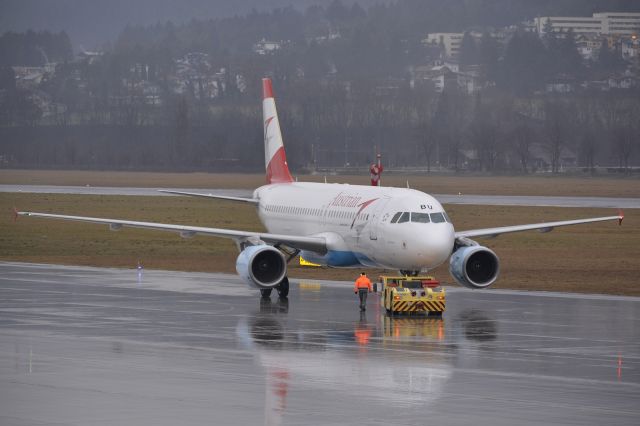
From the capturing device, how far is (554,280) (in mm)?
51156

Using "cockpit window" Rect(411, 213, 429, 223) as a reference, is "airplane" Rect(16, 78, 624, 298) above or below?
below

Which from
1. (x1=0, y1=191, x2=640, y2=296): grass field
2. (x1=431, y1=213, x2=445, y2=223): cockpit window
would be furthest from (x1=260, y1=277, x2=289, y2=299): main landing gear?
(x1=0, y1=191, x2=640, y2=296): grass field

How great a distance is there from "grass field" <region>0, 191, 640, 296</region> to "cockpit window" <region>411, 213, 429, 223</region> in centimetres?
797

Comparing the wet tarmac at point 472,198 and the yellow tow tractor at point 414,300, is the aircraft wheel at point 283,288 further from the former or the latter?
the wet tarmac at point 472,198

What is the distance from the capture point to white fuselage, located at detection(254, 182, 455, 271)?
41719 millimetres

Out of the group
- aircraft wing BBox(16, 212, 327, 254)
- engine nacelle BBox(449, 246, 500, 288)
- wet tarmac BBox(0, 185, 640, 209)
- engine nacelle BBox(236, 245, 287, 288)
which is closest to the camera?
engine nacelle BBox(236, 245, 287, 288)

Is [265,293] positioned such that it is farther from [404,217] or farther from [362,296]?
[404,217]

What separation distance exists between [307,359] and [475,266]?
50.6 feet

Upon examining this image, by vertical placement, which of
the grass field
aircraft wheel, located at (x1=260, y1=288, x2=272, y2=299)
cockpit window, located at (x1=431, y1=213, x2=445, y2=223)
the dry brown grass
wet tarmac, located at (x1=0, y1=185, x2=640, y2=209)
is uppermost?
cockpit window, located at (x1=431, y1=213, x2=445, y2=223)

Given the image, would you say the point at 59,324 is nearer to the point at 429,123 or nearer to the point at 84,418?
the point at 84,418

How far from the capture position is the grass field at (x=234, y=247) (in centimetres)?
5366

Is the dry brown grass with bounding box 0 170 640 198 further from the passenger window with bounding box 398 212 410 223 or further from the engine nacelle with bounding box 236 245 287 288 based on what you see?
the passenger window with bounding box 398 212 410 223

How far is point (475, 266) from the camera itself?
44625mm

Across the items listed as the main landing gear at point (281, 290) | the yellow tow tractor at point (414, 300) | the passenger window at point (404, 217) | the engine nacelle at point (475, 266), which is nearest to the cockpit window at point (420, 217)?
the passenger window at point (404, 217)
